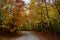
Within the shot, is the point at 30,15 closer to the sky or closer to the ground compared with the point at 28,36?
closer to the sky

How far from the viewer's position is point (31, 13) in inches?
85.1

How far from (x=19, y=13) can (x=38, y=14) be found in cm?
30

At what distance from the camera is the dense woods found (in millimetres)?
2131

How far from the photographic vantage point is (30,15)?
2.16m

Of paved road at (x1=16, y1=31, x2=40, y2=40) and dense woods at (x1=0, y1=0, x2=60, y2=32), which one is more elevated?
dense woods at (x1=0, y1=0, x2=60, y2=32)

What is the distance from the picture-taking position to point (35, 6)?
218 centimetres

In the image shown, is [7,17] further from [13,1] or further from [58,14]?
[58,14]

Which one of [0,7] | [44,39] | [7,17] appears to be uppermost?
[0,7]

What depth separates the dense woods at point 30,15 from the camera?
213 cm

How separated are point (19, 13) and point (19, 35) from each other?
0.34 m

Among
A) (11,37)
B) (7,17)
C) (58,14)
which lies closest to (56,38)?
(58,14)

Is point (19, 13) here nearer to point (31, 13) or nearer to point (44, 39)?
point (31, 13)

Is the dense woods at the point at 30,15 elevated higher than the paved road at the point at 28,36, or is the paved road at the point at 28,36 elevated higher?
the dense woods at the point at 30,15

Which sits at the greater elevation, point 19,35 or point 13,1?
point 13,1
